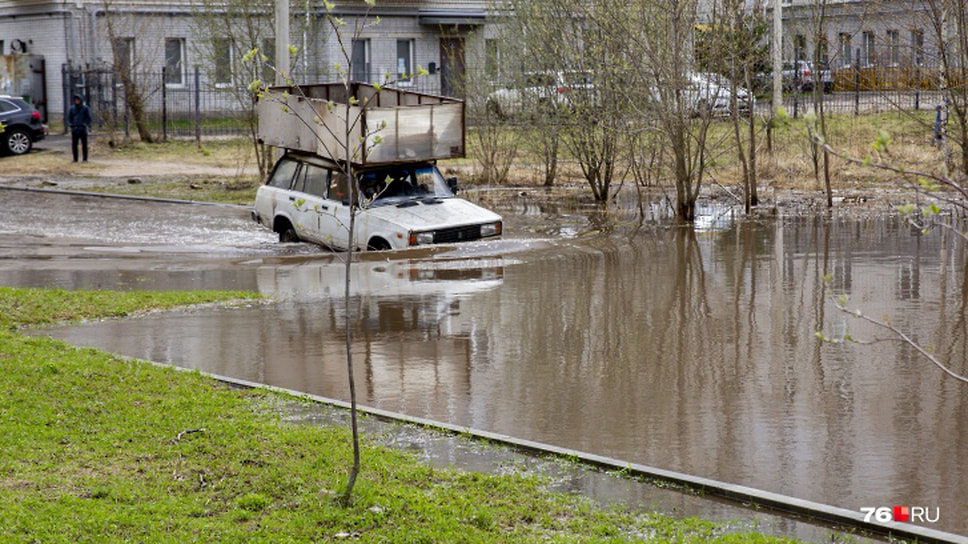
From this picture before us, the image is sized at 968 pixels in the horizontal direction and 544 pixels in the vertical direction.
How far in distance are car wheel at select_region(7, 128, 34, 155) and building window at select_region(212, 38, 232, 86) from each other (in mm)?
6241

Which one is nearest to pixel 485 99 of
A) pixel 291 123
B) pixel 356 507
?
pixel 291 123

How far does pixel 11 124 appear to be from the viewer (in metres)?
33.8

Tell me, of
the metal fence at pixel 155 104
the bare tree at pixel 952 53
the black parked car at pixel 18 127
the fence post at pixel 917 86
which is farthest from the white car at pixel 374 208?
the metal fence at pixel 155 104

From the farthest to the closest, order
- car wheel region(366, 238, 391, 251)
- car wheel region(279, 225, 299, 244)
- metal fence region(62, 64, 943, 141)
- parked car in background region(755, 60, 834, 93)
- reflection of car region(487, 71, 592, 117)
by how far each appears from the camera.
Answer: metal fence region(62, 64, 943, 141)
parked car in background region(755, 60, 834, 93)
reflection of car region(487, 71, 592, 117)
car wheel region(279, 225, 299, 244)
car wheel region(366, 238, 391, 251)

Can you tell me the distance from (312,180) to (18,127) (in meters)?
19.2

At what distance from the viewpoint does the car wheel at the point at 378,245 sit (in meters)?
17.3

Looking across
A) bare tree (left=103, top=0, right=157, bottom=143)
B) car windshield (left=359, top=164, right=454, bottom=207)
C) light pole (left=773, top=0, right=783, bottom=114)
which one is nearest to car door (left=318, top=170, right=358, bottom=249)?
car windshield (left=359, top=164, right=454, bottom=207)

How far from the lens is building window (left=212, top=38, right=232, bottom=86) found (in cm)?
3119

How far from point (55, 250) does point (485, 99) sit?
38.5 ft

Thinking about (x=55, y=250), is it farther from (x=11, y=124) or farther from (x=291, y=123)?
(x=11, y=124)

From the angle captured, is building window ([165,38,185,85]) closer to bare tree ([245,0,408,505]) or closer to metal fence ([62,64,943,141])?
metal fence ([62,64,943,141])

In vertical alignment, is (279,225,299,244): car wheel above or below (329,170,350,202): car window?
below

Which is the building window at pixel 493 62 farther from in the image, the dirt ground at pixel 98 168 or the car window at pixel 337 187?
the car window at pixel 337 187

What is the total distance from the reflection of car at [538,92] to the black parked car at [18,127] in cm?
1454
